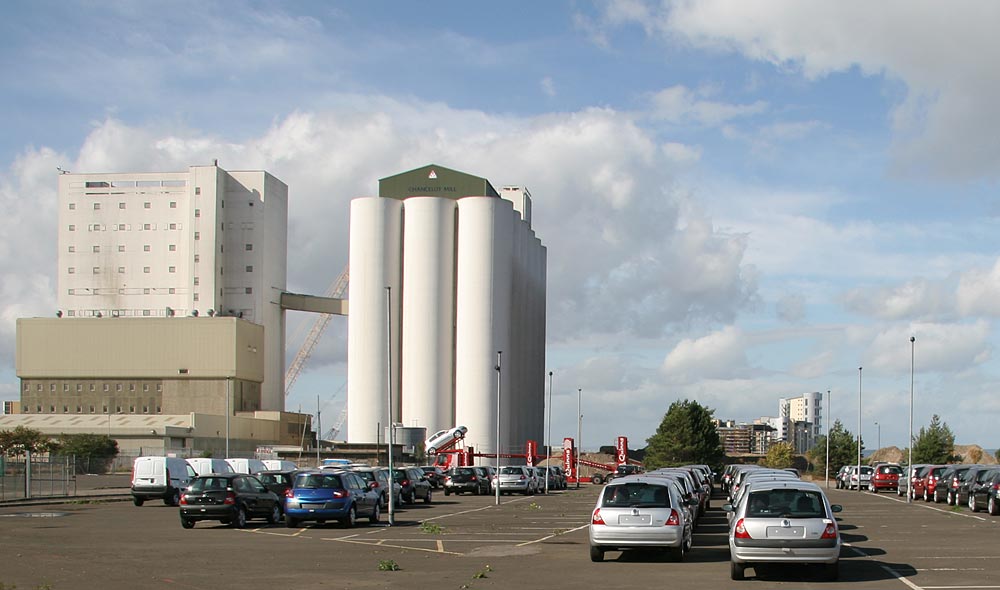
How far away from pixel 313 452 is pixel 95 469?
911 inches

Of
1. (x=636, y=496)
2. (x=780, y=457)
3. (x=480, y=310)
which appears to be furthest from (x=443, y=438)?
(x=636, y=496)

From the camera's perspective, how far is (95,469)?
88.6 m

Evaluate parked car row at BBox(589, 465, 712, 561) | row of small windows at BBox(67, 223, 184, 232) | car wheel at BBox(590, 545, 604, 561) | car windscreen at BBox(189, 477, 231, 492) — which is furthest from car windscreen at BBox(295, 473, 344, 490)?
row of small windows at BBox(67, 223, 184, 232)

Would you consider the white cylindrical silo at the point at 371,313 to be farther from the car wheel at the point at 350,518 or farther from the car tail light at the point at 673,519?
the car tail light at the point at 673,519

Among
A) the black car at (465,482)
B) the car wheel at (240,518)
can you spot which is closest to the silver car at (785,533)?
the car wheel at (240,518)

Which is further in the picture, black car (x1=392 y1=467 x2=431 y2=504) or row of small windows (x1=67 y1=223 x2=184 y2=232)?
row of small windows (x1=67 y1=223 x2=184 y2=232)

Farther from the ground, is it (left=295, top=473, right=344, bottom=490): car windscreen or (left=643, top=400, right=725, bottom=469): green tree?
(left=295, top=473, right=344, bottom=490): car windscreen

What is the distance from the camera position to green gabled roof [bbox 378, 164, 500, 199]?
119m

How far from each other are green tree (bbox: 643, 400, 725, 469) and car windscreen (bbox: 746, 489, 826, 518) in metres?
90.3

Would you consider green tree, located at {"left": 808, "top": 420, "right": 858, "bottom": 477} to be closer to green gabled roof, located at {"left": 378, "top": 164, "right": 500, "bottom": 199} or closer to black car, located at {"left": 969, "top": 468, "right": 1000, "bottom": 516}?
green gabled roof, located at {"left": 378, "top": 164, "right": 500, "bottom": 199}

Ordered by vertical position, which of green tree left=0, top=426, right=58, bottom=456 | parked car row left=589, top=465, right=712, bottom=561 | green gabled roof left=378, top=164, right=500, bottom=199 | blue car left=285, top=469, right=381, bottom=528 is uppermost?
green gabled roof left=378, top=164, right=500, bottom=199

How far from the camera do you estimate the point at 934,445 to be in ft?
325

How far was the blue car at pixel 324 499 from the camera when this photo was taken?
30.7 m

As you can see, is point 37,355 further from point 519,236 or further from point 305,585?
point 305,585
